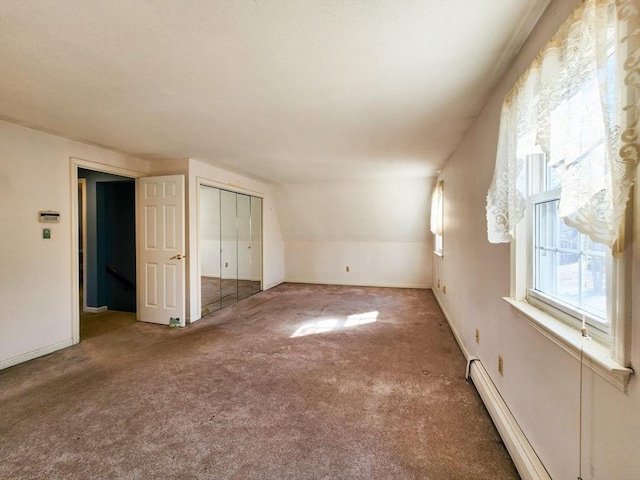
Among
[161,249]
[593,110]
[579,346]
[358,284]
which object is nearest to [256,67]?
[593,110]

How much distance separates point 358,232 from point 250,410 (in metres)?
4.73

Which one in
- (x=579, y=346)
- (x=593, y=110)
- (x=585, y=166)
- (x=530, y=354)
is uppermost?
(x=593, y=110)

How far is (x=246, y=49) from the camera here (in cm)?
150

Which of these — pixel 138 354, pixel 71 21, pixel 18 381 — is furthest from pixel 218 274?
pixel 71 21

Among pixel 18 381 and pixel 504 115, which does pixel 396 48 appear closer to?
pixel 504 115

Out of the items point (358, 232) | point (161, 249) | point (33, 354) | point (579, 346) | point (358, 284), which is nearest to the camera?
point (579, 346)

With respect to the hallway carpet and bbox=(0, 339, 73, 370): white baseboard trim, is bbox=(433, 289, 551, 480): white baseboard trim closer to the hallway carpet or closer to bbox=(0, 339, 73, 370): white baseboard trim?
the hallway carpet

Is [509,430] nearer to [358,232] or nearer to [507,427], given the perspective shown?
[507,427]

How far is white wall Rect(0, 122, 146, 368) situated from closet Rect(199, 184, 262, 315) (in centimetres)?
150

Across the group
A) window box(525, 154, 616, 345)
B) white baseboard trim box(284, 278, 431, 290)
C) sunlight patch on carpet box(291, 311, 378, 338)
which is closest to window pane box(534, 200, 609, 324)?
window box(525, 154, 616, 345)

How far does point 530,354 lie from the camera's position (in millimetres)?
1417

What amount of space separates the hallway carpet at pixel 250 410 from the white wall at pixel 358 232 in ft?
9.12

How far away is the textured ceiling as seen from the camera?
1261mm

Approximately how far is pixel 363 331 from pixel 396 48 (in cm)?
295
